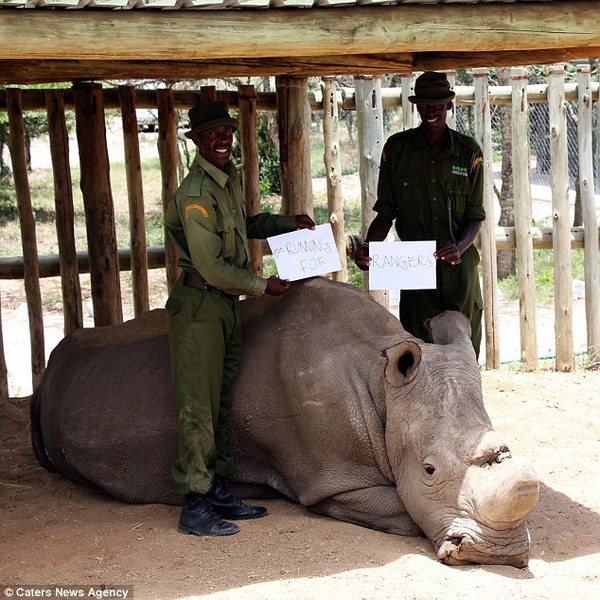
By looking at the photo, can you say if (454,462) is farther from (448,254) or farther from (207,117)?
(207,117)

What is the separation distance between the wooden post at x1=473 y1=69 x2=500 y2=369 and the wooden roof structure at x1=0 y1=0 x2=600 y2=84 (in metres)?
3.78

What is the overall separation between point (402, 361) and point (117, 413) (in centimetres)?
198

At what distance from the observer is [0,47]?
4.85 meters

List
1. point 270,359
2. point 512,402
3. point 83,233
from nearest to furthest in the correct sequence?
point 270,359 < point 512,402 < point 83,233

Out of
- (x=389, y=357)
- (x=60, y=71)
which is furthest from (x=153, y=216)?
(x=389, y=357)

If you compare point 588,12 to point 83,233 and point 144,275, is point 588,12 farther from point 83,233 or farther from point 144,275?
point 83,233

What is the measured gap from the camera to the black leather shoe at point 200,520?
5863mm

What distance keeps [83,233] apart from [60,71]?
13210mm

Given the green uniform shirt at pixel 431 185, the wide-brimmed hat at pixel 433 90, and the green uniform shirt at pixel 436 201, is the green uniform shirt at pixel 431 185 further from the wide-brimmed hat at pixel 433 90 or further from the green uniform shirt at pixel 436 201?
the wide-brimmed hat at pixel 433 90

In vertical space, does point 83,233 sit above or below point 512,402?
above

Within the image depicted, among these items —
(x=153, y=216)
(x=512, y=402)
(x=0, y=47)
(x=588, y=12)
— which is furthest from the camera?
(x=153, y=216)

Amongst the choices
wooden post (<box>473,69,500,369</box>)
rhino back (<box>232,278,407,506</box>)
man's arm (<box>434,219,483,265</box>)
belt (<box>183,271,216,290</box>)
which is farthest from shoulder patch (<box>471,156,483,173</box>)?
belt (<box>183,271,216,290</box>)

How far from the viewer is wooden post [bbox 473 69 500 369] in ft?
32.0

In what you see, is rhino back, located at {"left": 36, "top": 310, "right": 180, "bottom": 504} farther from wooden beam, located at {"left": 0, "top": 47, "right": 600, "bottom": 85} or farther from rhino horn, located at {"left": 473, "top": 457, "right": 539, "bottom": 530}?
rhino horn, located at {"left": 473, "top": 457, "right": 539, "bottom": 530}
